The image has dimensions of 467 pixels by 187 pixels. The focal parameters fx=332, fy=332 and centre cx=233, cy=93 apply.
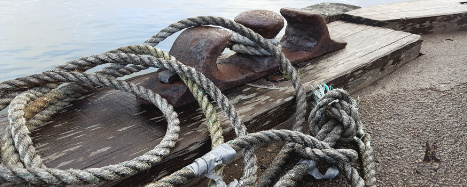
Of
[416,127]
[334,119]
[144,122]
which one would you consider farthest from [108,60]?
[416,127]

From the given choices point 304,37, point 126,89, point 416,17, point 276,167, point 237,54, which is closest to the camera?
point 276,167

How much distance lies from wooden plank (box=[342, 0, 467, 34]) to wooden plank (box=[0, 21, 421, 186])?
1.27m

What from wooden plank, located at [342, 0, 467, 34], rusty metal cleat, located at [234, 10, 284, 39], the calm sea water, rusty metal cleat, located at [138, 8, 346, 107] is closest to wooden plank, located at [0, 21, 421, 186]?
rusty metal cleat, located at [138, 8, 346, 107]

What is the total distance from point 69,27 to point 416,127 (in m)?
5.02

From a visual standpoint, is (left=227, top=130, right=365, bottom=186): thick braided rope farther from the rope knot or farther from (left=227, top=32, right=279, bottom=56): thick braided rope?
(left=227, top=32, right=279, bottom=56): thick braided rope

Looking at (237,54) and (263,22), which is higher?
(263,22)

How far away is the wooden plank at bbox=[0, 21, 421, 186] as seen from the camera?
122 cm

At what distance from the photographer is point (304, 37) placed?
2.39 meters

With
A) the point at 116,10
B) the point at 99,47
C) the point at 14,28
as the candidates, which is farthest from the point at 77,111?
the point at 116,10

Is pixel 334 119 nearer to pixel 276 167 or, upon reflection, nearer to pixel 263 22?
pixel 276 167

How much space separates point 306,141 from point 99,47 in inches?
147

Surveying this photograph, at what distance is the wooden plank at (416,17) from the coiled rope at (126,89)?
2038 millimetres

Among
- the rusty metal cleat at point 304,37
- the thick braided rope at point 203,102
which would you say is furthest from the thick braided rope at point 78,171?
the rusty metal cleat at point 304,37

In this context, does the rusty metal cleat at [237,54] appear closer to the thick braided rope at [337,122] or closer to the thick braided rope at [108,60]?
the thick braided rope at [108,60]
